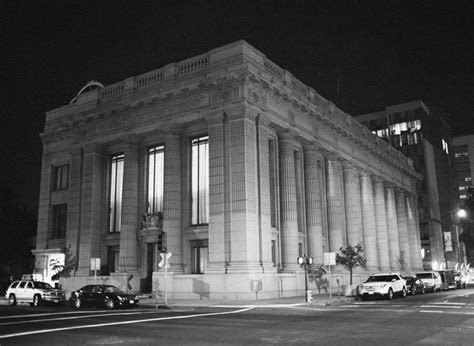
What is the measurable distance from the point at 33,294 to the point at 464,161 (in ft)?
530

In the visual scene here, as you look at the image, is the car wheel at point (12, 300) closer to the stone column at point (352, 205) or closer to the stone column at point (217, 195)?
the stone column at point (217, 195)

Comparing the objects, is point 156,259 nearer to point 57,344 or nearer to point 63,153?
point 63,153

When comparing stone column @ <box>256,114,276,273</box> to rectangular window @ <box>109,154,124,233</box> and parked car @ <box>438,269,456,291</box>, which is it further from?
parked car @ <box>438,269,456,291</box>

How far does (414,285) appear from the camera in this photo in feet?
132

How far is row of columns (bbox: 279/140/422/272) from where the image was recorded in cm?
4019

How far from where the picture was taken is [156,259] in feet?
131

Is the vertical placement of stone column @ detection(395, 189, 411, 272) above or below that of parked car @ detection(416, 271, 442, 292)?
above

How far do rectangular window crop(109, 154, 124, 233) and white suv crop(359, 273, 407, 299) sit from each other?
71.6 ft

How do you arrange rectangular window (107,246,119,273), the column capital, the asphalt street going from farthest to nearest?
the column capital < rectangular window (107,246,119,273) < the asphalt street

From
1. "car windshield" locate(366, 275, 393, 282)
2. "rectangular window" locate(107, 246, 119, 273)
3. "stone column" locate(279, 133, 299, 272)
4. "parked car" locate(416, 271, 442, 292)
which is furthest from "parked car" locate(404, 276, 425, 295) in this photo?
"rectangular window" locate(107, 246, 119, 273)

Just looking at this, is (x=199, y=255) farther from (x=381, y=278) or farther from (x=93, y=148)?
(x=93, y=148)

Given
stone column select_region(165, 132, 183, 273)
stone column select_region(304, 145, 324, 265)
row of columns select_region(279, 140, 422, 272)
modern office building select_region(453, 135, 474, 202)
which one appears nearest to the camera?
stone column select_region(165, 132, 183, 273)

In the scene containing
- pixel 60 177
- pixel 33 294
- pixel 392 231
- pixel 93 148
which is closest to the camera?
pixel 33 294

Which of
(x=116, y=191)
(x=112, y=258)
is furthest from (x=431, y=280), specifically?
(x=116, y=191)
